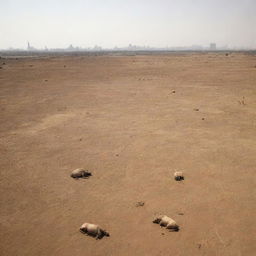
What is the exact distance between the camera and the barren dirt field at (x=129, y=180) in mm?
3691

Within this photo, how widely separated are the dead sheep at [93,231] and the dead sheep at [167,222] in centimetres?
76

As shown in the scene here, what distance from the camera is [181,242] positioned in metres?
3.64

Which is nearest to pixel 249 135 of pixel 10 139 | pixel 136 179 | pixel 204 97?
pixel 136 179

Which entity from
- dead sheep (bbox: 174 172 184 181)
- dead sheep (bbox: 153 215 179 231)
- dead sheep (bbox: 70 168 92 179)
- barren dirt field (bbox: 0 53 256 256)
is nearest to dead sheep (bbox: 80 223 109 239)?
barren dirt field (bbox: 0 53 256 256)

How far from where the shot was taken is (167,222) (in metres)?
3.92

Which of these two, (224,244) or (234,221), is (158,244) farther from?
(234,221)

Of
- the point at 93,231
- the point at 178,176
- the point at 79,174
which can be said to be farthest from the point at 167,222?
the point at 79,174

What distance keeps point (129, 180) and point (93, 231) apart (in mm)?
1583

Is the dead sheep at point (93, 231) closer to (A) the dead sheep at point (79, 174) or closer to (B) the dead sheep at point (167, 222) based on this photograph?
(B) the dead sheep at point (167, 222)

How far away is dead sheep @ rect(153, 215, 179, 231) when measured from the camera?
386 cm

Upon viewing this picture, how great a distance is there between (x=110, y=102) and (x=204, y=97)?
424 cm

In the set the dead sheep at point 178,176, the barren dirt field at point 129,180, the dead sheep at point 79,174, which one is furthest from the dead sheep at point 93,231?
the dead sheep at point 178,176

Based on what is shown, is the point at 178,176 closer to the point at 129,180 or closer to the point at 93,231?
the point at 129,180

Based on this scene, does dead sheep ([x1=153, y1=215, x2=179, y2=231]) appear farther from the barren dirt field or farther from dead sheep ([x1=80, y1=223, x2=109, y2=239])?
dead sheep ([x1=80, y1=223, x2=109, y2=239])
